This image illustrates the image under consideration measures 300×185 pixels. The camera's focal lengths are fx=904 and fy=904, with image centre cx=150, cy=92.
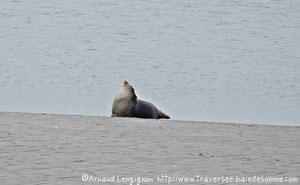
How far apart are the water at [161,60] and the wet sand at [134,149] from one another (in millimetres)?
4878

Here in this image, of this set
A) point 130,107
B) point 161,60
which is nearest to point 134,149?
point 130,107

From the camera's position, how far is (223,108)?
2242 cm

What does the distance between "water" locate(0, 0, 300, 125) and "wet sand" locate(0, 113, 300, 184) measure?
16.0 ft

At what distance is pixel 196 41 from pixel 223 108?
1812 centimetres

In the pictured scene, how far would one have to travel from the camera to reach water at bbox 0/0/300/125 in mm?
22891

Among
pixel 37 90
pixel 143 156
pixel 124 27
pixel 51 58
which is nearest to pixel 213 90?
pixel 37 90

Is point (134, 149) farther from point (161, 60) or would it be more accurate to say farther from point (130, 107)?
point (161, 60)

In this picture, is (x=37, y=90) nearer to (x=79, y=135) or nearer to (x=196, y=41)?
(x=79, y=135)

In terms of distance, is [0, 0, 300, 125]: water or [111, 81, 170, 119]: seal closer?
[111, 81, 170, 119]: seal

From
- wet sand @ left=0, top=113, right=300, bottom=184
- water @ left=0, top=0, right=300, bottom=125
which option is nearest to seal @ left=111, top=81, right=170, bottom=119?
wet sand @ left=0, top=113, right=300, bottom=184

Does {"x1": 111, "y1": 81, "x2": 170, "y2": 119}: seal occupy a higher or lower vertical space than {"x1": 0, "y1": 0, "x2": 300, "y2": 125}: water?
lower

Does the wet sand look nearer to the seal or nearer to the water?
the seal

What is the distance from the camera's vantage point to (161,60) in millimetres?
33062

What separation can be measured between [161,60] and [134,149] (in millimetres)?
20495
